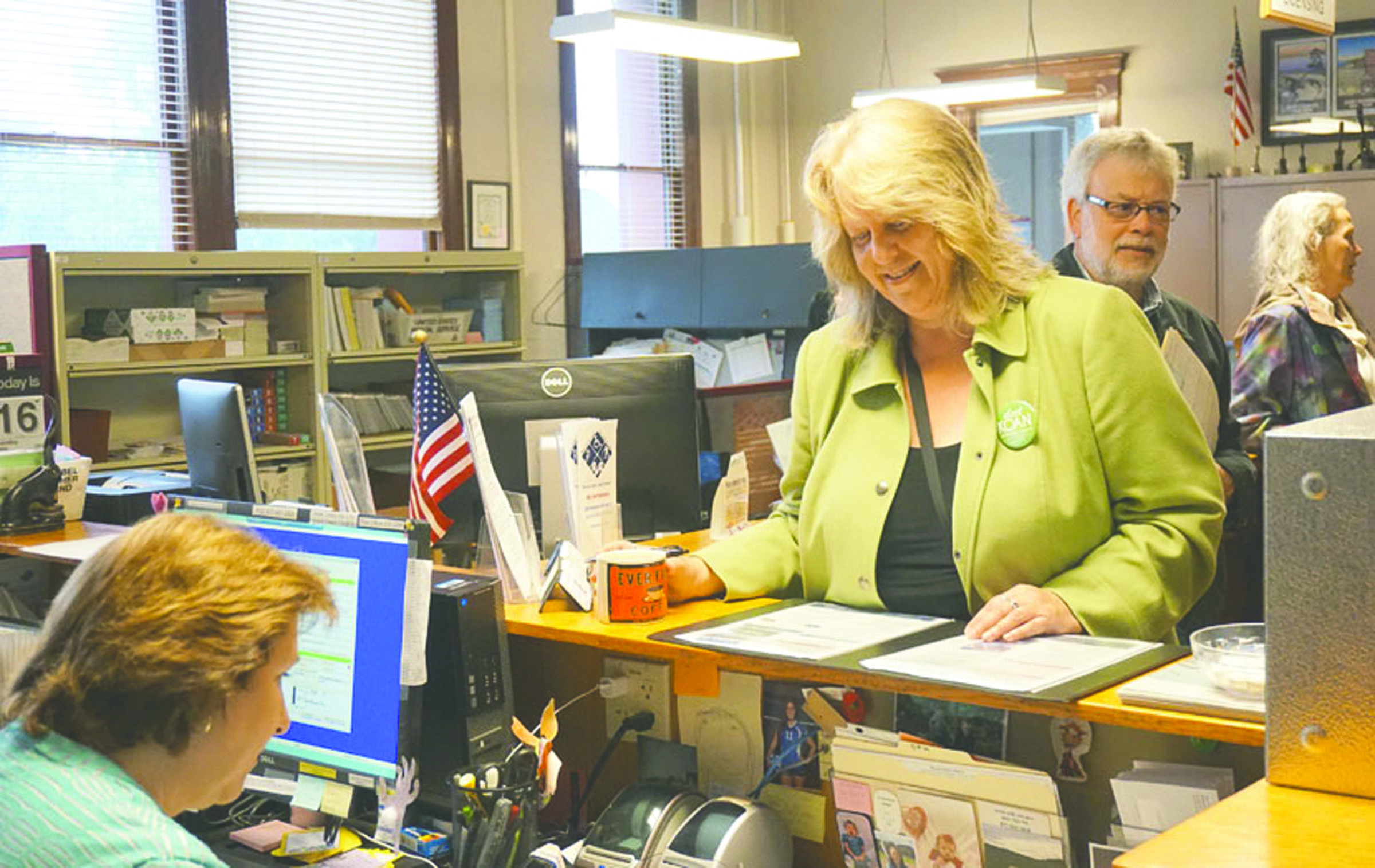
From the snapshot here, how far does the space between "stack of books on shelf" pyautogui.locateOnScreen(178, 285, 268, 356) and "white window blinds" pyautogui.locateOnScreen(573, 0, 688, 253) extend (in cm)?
247

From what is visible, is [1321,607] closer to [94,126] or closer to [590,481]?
[590,481]

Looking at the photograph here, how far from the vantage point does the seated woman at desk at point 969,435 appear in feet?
A: 7.17

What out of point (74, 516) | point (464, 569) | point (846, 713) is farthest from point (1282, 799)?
point (74, 516)

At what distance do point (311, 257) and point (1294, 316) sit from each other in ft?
12.4

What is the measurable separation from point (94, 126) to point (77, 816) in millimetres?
5425

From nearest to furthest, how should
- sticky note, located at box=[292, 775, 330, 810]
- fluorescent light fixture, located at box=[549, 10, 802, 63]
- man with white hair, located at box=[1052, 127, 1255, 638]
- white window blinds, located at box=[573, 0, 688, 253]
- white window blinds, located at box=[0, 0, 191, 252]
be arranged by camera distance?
sticky note, located at box=[292, 775, 330, 810]
man with white hair, located at box=[1052, 127, 1255, 638]
fluorescent light fixture, located at box=[549, 10, 802, 63]
white window blinds, located at box=[0, 0, 191, 252]
white window blinds, located at box=[573, 0, 688, 253]

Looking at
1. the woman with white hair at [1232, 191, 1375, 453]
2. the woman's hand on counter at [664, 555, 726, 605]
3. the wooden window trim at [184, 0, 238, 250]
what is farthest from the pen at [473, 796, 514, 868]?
the wooden window trim at [184, 0, 238, 250]

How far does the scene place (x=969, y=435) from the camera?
2.26 m

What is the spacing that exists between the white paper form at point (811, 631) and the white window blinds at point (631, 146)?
6.24 m

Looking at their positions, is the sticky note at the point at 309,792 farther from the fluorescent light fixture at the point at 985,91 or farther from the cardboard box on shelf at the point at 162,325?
the fluorescent light fixture at the point at 985,91

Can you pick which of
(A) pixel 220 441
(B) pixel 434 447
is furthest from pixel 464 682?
(A) pixel 220 441

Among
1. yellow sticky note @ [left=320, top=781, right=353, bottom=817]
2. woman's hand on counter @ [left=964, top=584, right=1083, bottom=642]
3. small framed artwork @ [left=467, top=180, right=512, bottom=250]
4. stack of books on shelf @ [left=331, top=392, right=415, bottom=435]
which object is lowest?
yellow sticky note @ [left=320, top=781, right=353, bottom=817]

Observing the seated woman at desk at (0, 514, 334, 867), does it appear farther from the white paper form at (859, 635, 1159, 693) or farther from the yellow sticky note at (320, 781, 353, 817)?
the white paper form at (859, 635, 1159, 693)

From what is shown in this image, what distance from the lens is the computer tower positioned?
215 cm
